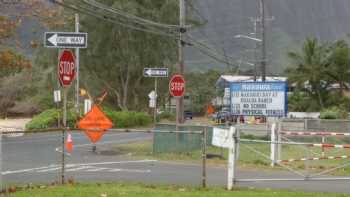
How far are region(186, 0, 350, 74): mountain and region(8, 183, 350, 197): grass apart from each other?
49954mm

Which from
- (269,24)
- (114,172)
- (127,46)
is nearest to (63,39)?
(114,172)

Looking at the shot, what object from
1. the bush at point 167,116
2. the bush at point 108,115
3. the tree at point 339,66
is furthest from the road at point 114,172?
the bush at point 167,116

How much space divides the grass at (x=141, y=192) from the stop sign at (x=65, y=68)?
2458 mm

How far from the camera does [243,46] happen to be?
3479 inches

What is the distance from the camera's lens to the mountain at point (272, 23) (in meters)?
75.9

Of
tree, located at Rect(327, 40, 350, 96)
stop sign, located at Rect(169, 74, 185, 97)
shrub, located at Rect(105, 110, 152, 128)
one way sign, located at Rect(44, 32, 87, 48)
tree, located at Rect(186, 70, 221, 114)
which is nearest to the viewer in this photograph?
one way sign, located at Rect(44, 32, 87, 48)

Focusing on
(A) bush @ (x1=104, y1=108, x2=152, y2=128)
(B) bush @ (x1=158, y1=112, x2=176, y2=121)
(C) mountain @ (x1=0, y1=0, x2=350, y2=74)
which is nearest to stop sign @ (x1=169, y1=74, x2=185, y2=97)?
(A) bush @ (x1=104, y1=108, x2=152, y2=128)

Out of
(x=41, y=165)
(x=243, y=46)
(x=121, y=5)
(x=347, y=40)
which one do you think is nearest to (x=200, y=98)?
(x=243, y=46)

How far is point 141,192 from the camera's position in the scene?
42.7ft

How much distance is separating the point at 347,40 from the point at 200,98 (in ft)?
131

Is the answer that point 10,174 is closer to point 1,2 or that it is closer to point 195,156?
point 1,2

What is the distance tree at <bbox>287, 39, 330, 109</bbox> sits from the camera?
6938 cm

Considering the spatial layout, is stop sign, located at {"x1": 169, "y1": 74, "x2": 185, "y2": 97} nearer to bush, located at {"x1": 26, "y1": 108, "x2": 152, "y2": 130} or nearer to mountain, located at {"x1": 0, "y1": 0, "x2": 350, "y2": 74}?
bush, located at {"x1": 26, "y1": 108, "x2": 152, "y2": 130}

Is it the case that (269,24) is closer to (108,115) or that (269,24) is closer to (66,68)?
(108,115)
